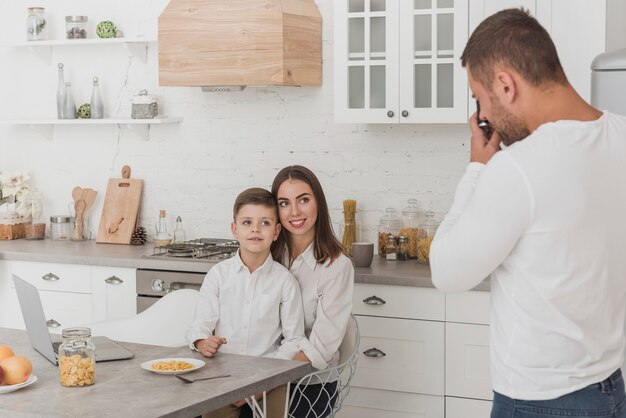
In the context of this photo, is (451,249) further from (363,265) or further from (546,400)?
(363,265)

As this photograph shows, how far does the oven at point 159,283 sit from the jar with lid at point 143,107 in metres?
0.92

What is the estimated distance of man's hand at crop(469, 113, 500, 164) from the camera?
209cm

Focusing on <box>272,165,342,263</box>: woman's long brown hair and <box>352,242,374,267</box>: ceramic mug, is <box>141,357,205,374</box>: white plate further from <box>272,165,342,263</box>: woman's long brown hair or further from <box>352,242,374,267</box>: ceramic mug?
<box>352,242,374,267</box>: ceramic mug

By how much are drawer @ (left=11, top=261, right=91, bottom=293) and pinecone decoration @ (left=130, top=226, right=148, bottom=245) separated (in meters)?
0.47

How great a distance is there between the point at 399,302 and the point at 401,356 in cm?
22

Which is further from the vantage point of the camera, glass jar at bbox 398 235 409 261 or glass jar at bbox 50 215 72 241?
glass jar at bbox 50 215 72 241

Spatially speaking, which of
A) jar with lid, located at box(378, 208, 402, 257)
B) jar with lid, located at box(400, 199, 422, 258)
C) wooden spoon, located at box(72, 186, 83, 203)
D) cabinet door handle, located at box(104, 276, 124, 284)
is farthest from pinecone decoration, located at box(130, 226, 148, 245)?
jar with lid, located at box(400, 199, 422, 258)

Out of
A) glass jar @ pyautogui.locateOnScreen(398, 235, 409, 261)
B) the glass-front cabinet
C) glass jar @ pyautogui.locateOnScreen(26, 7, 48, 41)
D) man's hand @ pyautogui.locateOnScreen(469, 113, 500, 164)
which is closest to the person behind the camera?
man's hand @ pyautogui.locateOnScreen(469, 113, 500, 164)

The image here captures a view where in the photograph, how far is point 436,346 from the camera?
392 cm

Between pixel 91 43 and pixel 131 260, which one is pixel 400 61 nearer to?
pixel 131 260

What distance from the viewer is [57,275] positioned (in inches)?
184

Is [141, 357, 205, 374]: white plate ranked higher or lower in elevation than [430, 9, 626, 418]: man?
lower

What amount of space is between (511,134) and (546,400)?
1.76 ft

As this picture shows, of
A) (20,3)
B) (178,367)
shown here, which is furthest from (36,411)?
(20,3)
